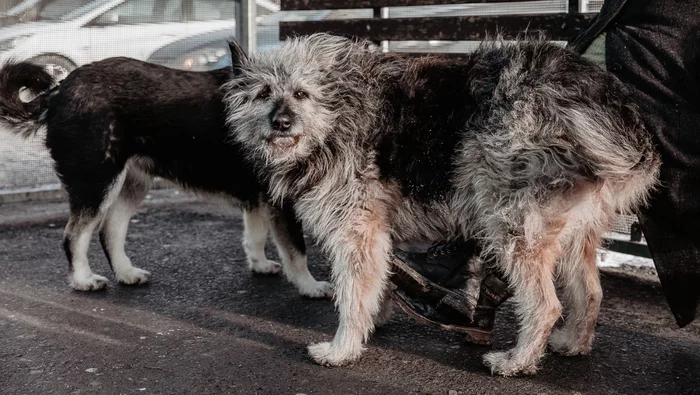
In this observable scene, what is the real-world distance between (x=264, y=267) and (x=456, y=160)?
217 centimetres

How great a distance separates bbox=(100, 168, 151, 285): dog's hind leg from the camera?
16.5ft

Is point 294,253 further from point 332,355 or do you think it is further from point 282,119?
point 282,119

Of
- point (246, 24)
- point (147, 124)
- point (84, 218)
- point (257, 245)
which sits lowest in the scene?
point (257, 245)

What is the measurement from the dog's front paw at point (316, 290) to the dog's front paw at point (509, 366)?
4.75ft

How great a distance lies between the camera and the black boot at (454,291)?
12.5ft

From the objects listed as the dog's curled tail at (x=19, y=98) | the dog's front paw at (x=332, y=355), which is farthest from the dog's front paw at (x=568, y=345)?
the dog's curled tail at (x=19, y=98)

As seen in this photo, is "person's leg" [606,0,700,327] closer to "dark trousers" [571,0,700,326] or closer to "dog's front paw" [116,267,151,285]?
"dark trousers" [571,0,700,326]

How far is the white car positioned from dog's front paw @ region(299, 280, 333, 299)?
350 cm

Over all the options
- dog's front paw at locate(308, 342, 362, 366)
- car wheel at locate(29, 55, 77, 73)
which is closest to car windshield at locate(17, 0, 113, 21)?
car wheel at locate(29, 55, 77, 73)

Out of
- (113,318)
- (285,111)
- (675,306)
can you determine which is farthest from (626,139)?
(113,318)

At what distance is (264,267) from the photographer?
529cm

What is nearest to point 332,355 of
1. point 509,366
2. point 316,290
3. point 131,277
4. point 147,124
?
point 509,366

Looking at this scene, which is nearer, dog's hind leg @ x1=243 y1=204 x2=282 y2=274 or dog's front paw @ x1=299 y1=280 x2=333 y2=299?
dog's front paw @ x1=299 y1=280 x2=333 y2=299

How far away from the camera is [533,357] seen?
11.6ft
